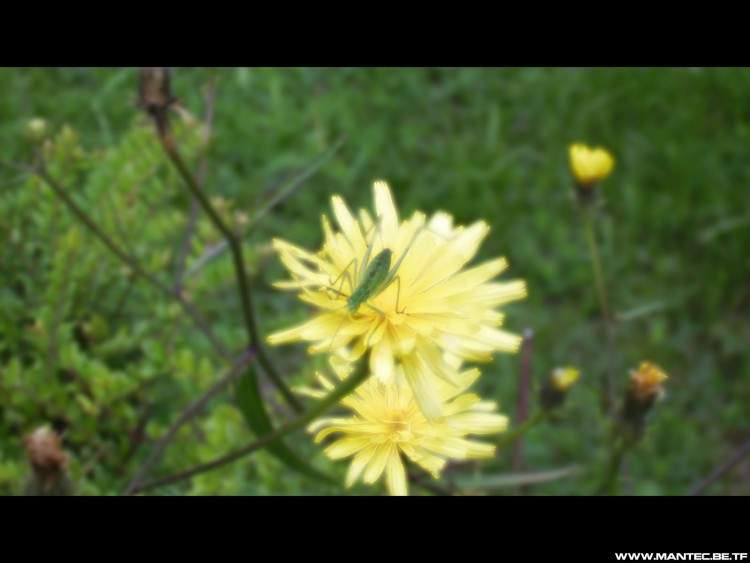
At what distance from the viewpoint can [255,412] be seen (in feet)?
3.91

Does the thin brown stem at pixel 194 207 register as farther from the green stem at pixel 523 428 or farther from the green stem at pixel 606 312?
the green stem at pixel 606 312

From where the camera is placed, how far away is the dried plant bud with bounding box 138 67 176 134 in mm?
1288

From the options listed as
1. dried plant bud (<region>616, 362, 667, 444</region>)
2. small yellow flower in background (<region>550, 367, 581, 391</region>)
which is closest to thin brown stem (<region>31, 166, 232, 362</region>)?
small yellow flower in background (<region>550, 367, 581, 391</region>)

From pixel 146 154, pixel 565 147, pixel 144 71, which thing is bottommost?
pixel 144 71

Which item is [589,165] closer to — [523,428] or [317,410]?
[523,428]

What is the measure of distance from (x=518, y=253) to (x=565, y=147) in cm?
49

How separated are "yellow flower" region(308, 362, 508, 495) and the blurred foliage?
2.12 ft

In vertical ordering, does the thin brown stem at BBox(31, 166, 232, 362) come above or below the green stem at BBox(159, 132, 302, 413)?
above

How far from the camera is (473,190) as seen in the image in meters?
3.04

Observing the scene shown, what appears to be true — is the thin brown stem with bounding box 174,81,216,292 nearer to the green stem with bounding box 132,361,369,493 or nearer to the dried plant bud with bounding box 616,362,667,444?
the green stem with bounding box 132,361,369,493

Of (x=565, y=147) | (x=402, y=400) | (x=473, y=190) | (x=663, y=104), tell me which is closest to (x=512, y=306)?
(x=473, y=190)

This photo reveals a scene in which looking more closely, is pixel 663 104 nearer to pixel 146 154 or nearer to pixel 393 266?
pixel 146 154

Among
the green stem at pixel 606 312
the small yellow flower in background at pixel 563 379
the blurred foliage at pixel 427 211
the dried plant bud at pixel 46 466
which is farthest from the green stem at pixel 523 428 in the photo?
the dried plant bud at pixel 46 466
